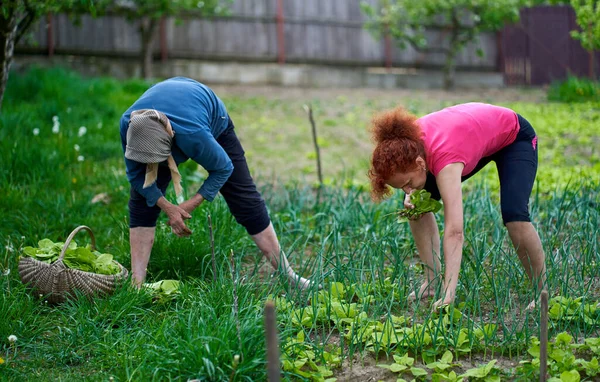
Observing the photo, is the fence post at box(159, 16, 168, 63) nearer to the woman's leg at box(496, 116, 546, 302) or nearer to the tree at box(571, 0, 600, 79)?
the tree at box(571, 0, 600, 79)

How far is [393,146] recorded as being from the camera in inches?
121

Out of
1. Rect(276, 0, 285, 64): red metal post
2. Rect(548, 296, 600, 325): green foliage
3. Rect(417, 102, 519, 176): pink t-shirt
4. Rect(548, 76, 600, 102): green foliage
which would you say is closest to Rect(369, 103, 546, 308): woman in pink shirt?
Rect(417, 102, 519, 176): pink t-shirt

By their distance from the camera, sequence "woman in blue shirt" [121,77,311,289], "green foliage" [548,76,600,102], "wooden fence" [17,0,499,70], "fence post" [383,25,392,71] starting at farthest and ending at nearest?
"fence post" [383,25,392,71]
"wooden fence" [17,0,499,70]
"green foliage" [548,76,600,102]
"woman in blue shirt" [121,77,311,289]

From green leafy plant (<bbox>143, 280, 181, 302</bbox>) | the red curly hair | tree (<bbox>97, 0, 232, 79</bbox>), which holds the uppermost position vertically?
tree (<bbox>97, 0, 232, 79</bbox>)

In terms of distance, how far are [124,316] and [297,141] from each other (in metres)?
5.37

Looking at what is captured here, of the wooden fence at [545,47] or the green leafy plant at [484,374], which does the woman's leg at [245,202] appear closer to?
the green leafy plant at [484,374]

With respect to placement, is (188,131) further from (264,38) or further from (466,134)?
(264,38)

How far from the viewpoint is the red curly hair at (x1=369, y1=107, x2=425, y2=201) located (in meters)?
3.06

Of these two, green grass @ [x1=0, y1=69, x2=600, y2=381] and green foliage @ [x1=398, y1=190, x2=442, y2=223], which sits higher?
green foliage @ [x1=398, y1=190, x2=442, y2=223]

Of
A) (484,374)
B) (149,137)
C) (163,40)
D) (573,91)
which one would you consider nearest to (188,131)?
(149,137)

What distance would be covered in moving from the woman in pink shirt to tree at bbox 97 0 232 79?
791cm

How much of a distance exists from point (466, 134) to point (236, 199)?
1294 mm

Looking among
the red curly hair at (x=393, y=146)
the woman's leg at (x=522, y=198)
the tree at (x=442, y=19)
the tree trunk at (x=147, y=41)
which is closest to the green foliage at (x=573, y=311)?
the woman's leg at (x=522, y=198)

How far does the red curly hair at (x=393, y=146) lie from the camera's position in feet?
10.0
